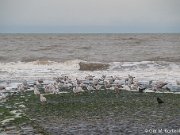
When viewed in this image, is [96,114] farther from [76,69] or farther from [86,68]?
[76,69]

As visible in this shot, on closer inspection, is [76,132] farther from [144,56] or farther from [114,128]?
[144,56]

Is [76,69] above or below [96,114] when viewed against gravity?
below

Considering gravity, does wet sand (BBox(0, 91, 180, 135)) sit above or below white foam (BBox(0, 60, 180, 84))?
above

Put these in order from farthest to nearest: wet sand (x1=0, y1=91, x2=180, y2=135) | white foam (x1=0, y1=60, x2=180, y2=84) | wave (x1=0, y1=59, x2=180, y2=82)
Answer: wave (x1=0, y1=59, x2=180, y2=82) → white foam (x1=0, y1=60, x2=180, y2=84) → wet sand (x1=0, y1=91, x2=180, y2=135)

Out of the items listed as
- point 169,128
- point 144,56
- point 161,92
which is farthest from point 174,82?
point 144,56

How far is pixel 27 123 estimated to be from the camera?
40.8 feet

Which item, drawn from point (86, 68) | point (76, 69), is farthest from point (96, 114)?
point (76, 69)

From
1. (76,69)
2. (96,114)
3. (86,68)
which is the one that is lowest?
(76,69)

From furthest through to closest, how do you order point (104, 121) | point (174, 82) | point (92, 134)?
point (174, 82)
point (104, 121)
point (92, 134)

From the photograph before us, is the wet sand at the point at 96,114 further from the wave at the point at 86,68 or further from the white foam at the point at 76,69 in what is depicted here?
the wave at the point at 86,68

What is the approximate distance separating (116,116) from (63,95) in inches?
226

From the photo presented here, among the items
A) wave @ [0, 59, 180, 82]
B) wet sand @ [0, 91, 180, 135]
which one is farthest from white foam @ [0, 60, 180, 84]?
wet sand @ [0, 91, 180, 135]

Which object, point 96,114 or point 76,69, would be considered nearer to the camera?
point 96,114

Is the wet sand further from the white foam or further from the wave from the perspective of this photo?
the wave
